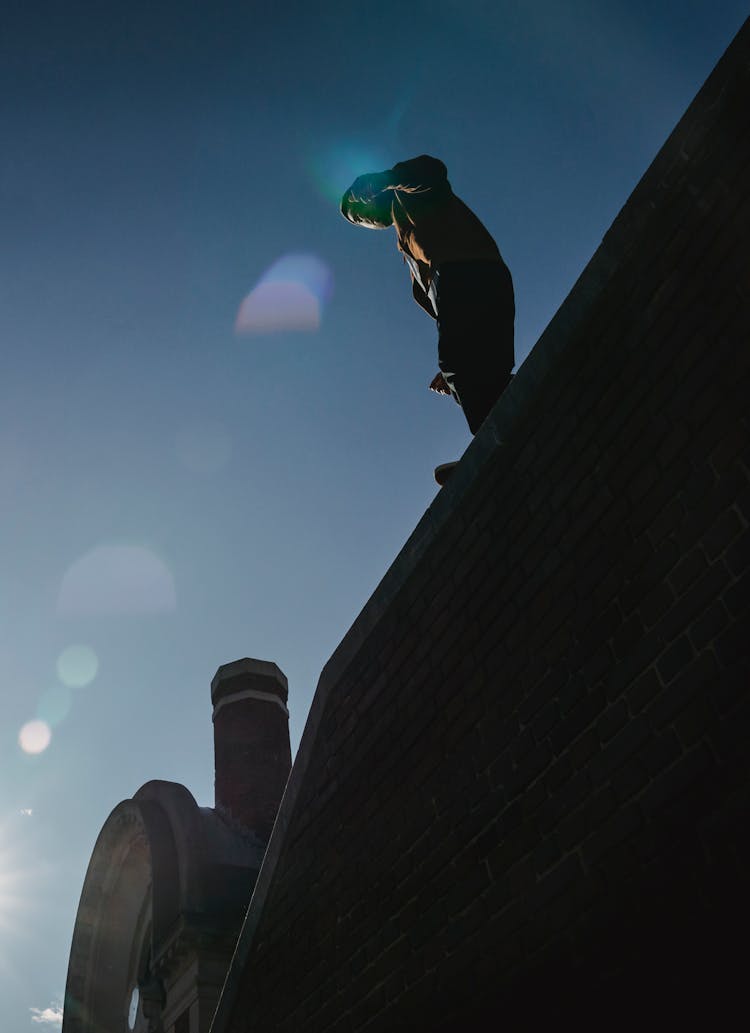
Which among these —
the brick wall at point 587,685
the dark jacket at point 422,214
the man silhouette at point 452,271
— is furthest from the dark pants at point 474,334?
the brick wall at point 587,685

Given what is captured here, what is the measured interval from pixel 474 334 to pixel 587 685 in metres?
3.14

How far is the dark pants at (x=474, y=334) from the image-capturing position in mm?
6254

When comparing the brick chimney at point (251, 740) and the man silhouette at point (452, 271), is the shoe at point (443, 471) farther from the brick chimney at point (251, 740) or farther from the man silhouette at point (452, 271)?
the brick chimney at point (251, 740)

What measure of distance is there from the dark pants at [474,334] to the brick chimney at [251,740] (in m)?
6.89

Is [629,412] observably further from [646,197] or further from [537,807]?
[537,807]

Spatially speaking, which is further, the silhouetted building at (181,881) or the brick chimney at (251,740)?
the brick chimney at (251,740)

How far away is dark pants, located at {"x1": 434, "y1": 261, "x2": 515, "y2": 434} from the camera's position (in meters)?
6.25

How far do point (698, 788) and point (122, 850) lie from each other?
10.3 metres

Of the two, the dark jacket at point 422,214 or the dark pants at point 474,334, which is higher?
the dark jacket at point 422,214

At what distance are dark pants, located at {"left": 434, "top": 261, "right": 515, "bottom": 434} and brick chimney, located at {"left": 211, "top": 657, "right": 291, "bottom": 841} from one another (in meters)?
6.89

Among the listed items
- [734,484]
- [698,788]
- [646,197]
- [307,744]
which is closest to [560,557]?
[734,484]

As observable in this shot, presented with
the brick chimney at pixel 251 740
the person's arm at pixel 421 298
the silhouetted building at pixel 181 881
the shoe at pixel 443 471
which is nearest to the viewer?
the shoe at pixel 443 471

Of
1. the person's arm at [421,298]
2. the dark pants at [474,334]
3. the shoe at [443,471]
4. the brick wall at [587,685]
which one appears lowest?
the brick wall at [587,685]

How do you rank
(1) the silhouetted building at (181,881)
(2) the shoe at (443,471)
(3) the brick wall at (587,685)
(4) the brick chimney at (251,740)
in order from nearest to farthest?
(3) the brick wall at (587,685), (2) the shoe at (443,471), (1) the silhouetted building at (181,881), (4) the brick chimney at (251,740)
